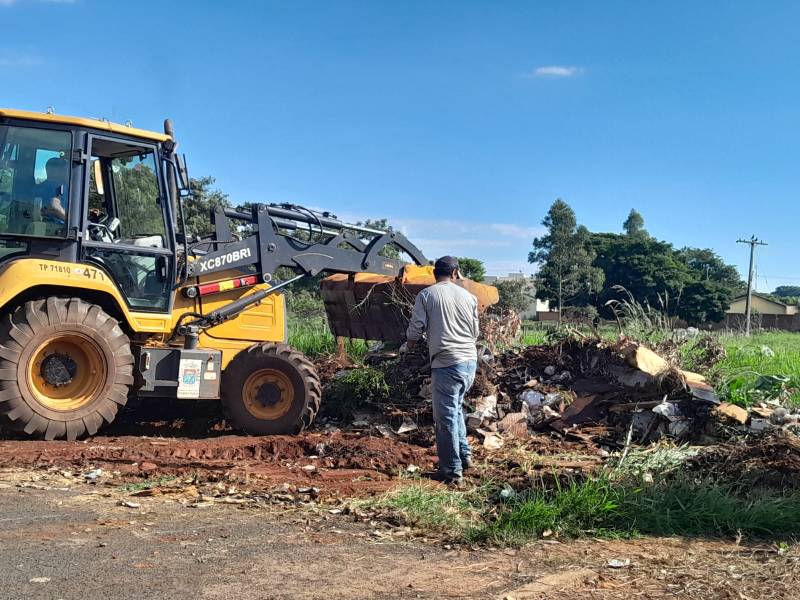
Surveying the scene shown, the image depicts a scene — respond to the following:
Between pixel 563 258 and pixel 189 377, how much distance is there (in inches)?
1541

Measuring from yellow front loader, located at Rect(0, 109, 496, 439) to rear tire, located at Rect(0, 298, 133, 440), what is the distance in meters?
0.01

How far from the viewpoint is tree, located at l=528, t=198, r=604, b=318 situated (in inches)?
1758

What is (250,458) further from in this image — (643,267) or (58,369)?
(643,267)

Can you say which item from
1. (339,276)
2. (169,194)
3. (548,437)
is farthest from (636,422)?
(169,194)

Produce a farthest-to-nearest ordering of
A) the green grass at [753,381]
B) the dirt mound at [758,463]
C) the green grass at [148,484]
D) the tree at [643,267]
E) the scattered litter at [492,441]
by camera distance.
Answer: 1. the tree at [643,267]
2. the green grass at [753,381]
3. the scattered litter at [492,441]
4. the green grass at [148,484]
5. the dirt mound at [758,463]

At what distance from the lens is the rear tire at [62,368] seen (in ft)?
24.3

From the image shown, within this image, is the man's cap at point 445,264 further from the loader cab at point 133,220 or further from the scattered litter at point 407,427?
the loader cab at point 133,220

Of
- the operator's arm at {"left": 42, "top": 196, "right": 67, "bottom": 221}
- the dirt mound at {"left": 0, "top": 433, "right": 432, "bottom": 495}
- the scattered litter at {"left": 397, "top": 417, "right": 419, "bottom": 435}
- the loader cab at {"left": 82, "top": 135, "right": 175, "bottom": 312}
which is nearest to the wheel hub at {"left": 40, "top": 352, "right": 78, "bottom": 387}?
the dirt mound at {"left": 0, "top": 433, "right": 432, "bottom": 495}

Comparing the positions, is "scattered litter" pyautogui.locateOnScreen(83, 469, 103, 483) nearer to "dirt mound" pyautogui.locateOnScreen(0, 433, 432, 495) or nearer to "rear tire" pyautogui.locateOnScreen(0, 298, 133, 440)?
"dirt mound" pyautogui.locateOnScreen(0, 433, 432, 495)

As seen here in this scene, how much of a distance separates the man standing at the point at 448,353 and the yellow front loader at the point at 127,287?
2467 mm

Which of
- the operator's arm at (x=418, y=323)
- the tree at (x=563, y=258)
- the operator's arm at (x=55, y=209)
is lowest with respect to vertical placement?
the operator's arm at (x=418, y=323)

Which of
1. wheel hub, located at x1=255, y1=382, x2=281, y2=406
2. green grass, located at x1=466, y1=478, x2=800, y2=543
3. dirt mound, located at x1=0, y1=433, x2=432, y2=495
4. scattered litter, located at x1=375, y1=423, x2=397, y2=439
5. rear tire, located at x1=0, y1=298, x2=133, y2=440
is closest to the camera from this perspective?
green grass, located at x1=466, y1=478, x2=800, y2=543

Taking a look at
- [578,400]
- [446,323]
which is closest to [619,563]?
[446,323]

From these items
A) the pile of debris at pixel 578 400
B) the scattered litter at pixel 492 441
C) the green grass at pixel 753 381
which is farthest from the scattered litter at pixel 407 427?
the green grass at pixel 753 381
